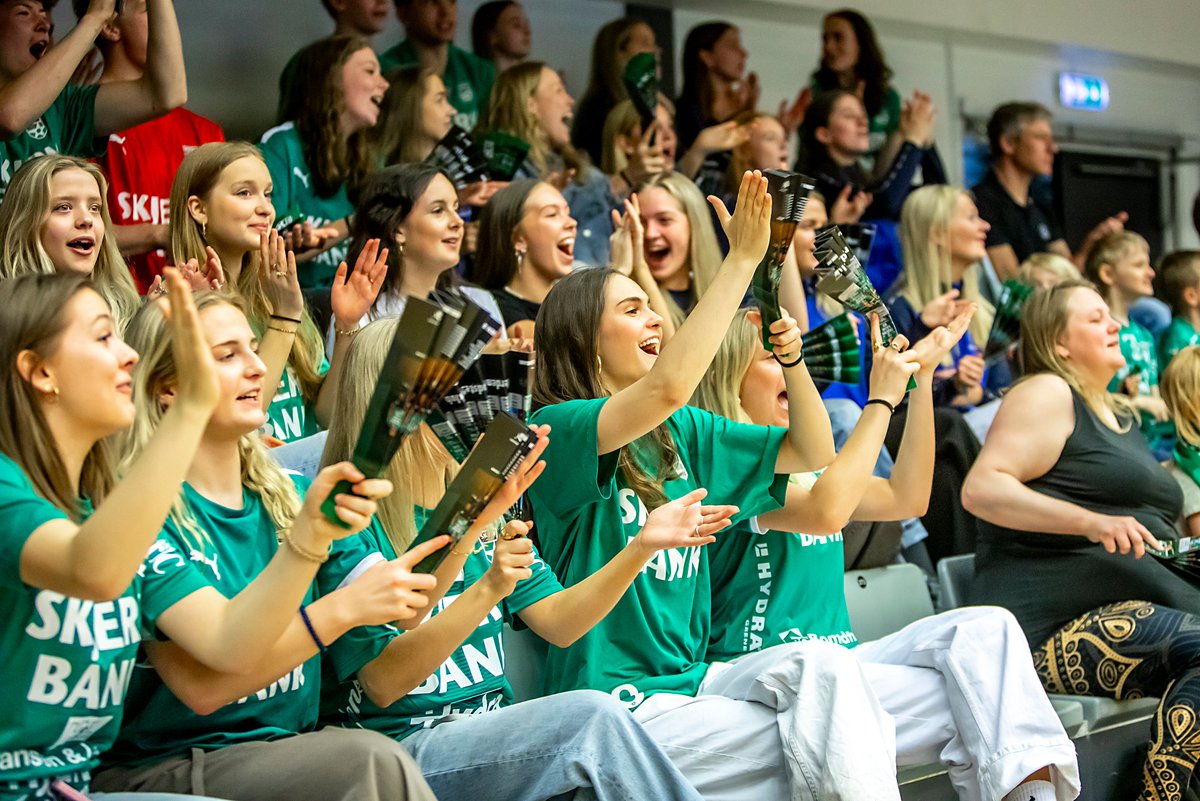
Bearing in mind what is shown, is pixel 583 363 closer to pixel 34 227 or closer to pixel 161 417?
pixel 161 417

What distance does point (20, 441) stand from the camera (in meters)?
1.83

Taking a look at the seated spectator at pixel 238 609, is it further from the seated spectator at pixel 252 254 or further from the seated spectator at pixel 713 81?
the seated spectator at pixel 713 81

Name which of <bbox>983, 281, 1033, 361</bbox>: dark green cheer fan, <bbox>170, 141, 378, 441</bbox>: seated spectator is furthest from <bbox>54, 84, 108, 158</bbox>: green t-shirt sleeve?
<bbox>983, 281, 1033, 361</bbox>: dark green cheer fan

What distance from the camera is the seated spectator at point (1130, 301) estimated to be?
480 centimetres

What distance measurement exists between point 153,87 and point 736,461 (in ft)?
5.51

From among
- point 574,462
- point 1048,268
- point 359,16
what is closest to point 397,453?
point 574,462

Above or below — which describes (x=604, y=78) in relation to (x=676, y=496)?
above

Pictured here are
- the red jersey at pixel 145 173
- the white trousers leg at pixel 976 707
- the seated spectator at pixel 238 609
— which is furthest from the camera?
the red jersey at pixel 145 173

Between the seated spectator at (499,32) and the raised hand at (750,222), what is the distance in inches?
125

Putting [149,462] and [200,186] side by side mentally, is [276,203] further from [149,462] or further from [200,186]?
[149,462]

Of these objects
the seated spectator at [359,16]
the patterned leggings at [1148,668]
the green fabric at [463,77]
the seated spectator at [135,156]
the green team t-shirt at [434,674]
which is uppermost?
the seated spectator at [359,16]

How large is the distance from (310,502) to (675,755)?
91 centimetres

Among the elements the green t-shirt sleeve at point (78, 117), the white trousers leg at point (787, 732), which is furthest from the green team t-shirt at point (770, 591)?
the green t-shirt sleeve at point (78, 117)

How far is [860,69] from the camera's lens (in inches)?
240
